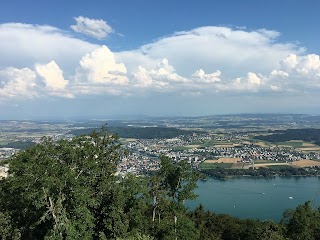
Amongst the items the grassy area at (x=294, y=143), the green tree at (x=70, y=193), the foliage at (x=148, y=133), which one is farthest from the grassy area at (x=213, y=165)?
the green tree at (x=70, y=193)

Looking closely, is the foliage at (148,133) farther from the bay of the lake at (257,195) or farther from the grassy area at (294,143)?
the bay of the lake at (257,195)

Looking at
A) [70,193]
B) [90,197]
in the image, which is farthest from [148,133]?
[70,193]

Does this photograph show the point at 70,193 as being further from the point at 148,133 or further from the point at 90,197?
the point at 148,133

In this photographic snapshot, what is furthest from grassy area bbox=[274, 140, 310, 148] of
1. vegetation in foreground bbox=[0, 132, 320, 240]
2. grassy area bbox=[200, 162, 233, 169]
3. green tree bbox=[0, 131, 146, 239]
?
green tree bbox=[0, 131, 146, 239]

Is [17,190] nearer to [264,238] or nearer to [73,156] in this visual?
[73,156]

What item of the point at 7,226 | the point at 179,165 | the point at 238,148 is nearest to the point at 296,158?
the point at 238,148

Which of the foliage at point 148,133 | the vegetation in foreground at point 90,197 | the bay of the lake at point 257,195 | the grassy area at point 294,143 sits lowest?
the bay of the lake at point 257,195
